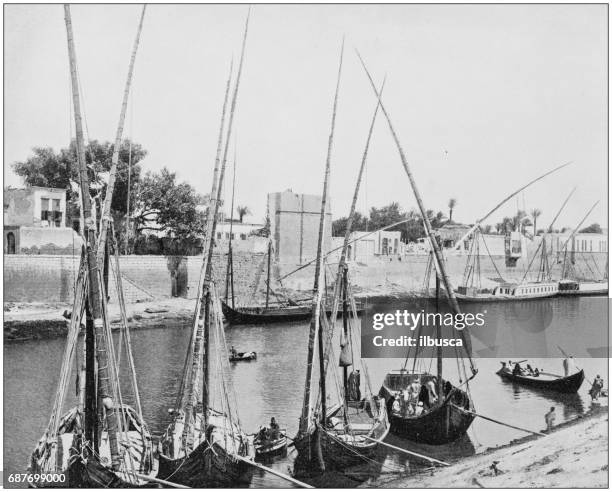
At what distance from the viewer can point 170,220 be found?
1573 centimetres

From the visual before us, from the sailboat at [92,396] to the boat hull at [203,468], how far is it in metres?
0.34

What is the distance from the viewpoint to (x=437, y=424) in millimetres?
11180

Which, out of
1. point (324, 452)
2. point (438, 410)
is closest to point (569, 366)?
point (438, 410)

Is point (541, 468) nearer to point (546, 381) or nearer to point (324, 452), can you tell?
point (324, 452)

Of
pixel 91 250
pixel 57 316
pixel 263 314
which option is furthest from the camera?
pixel 263 314

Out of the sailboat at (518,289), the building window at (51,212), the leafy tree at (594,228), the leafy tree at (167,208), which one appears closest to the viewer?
the leafy tree at (594,228)

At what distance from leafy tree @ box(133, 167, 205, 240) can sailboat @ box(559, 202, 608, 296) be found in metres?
7.07

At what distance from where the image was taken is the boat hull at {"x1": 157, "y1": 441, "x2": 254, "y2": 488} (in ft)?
29.5

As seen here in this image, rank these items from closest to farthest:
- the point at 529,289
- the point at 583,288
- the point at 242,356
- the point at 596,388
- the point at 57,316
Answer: the point at 596,388 → the point at 583,288 → the point at 57,316 → the point at 242,356 → the point at 529,289

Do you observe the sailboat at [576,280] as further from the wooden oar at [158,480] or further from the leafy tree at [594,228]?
the wooden oar at [158,480]

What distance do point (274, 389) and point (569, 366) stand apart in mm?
5507

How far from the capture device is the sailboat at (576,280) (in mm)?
11930

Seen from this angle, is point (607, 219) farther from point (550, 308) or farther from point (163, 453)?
point (163, 453)

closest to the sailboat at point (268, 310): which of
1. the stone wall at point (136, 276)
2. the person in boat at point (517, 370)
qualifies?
the stone wall at point (136, 276)
